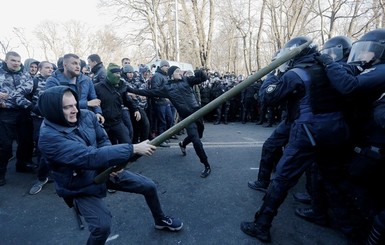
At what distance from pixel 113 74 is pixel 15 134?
2022 millimetres

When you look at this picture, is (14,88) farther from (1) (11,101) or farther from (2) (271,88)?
(2) (271,88)

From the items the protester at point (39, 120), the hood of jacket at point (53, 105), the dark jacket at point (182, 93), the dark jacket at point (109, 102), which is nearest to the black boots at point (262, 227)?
the hood of jacket at point (53, 105)

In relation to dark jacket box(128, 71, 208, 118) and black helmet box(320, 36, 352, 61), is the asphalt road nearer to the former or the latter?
dark jacket box(128, 71, 208, 118)

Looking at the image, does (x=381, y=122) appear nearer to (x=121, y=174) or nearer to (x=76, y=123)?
(x=121, y=174)

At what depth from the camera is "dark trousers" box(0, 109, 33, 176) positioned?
14.2 feet

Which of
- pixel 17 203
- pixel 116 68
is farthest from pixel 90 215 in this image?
pixel 116 68

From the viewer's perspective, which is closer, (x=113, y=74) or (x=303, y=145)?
(x=303, y=145)

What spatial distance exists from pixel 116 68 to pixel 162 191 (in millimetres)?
2088

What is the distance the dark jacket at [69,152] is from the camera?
6.61 ft

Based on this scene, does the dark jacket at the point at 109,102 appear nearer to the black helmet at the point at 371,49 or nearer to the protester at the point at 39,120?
the protester at the point at 39,120

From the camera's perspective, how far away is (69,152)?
2.02 m

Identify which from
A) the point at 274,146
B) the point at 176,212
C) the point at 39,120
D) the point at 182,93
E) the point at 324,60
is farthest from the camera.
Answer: the point at 182,93

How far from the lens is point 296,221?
3143 millimetres

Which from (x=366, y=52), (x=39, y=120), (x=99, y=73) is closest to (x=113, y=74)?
(x=99, y=73)
